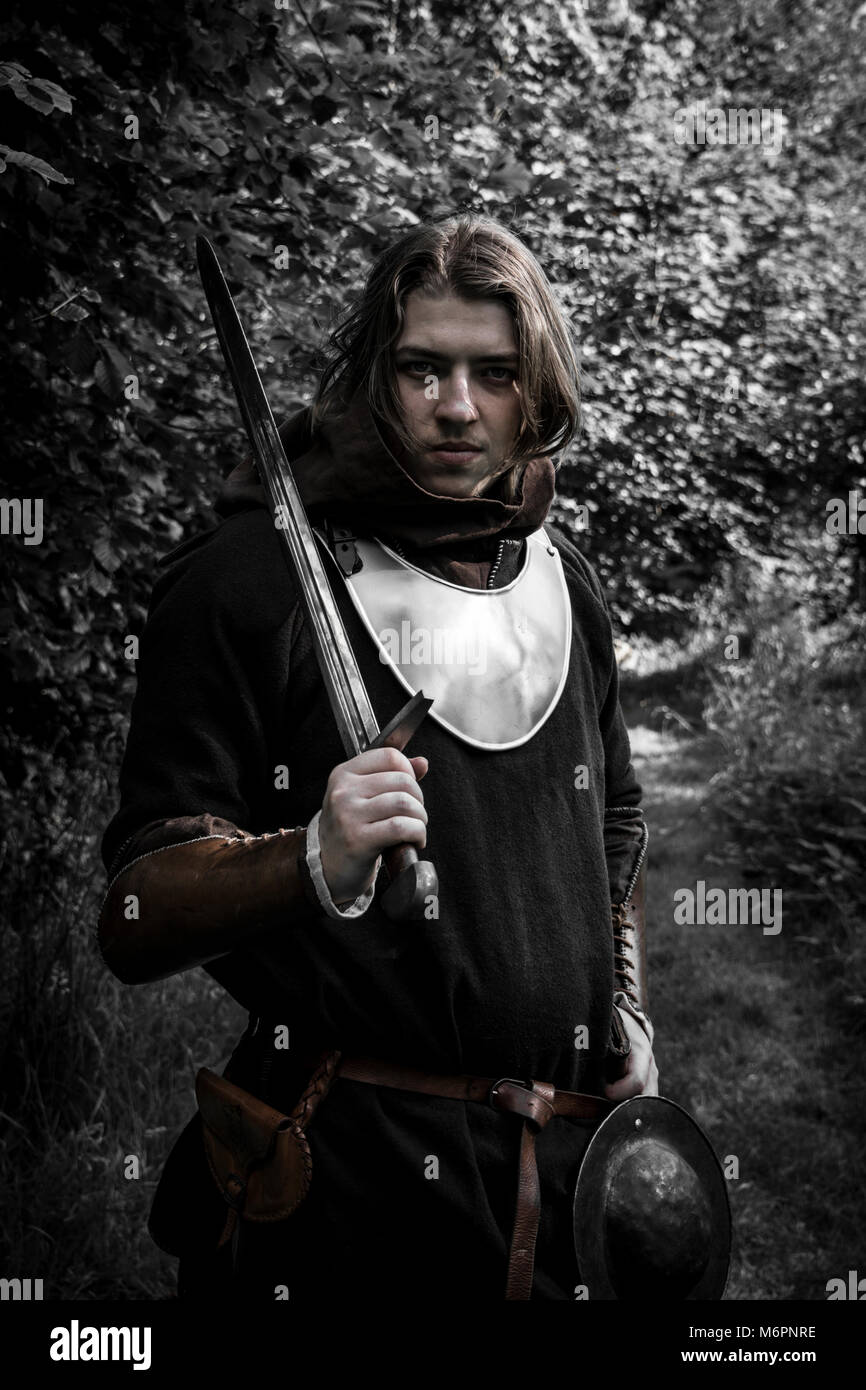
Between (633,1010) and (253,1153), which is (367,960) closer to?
(253,1153)

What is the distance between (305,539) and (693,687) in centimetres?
716

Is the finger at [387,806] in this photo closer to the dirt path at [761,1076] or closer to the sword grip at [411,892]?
the sword grip at [411,892]

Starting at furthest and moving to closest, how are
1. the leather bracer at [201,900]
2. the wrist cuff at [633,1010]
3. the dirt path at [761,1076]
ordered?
the dirt path at [761,1076], the wrist cuff at [633,1010], the leather bracer at [201,900]

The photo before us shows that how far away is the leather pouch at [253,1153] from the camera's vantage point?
1415 mm

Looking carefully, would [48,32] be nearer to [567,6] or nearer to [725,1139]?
[725,1139]

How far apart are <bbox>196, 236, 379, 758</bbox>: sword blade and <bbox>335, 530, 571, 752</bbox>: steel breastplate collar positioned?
110mm

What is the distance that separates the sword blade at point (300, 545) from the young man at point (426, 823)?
0.28ft

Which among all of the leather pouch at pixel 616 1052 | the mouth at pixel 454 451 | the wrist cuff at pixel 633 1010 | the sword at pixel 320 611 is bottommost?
the leather pouch at pixel 616 1052

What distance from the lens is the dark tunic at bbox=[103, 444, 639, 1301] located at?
1.42 meters

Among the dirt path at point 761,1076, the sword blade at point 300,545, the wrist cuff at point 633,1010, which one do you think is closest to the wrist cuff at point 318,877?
the sword blade at point 300,545

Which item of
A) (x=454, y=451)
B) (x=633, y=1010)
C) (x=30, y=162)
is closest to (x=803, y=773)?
(x=633, y=1010)

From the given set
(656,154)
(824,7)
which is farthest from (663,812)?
(824,7)

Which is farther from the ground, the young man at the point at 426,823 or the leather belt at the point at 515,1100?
the young man at the point at 426,823

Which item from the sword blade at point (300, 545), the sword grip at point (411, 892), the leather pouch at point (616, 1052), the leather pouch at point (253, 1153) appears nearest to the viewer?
the sword grip at point (411, 892)
